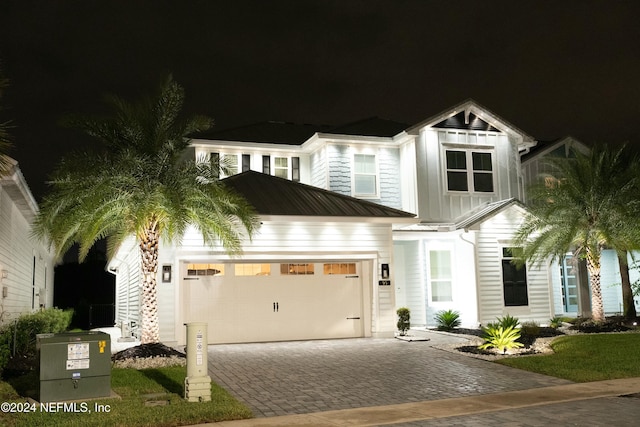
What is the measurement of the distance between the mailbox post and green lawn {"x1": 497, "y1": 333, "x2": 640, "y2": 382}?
6.74m

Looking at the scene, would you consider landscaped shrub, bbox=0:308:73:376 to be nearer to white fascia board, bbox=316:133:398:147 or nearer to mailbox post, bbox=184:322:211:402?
mailbox post, bbox=184:322:211:402

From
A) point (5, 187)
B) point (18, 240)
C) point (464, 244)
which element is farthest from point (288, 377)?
point (464, 244)

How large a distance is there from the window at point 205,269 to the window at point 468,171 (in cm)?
917

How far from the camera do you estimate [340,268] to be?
18.4 m

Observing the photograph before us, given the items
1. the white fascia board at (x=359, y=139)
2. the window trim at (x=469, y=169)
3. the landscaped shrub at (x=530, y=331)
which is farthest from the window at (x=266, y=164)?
the landscaped shrub at (x=530, y=331)

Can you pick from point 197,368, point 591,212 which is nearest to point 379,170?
point 591,212

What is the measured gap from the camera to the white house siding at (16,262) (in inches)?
558

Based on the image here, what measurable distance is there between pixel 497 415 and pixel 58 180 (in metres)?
10.0

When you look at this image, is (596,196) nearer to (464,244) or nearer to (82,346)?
(464,244)

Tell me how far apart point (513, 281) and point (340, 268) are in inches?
257

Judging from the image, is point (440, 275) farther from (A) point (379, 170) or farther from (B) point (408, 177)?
(A) point (379, 170)

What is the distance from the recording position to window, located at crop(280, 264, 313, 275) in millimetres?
17734

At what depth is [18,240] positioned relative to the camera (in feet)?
55.7

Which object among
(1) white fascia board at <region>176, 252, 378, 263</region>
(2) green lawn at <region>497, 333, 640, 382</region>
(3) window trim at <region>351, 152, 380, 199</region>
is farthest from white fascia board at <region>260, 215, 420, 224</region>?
(2) green lawn at <region>497, 333, 640, 382</region>
